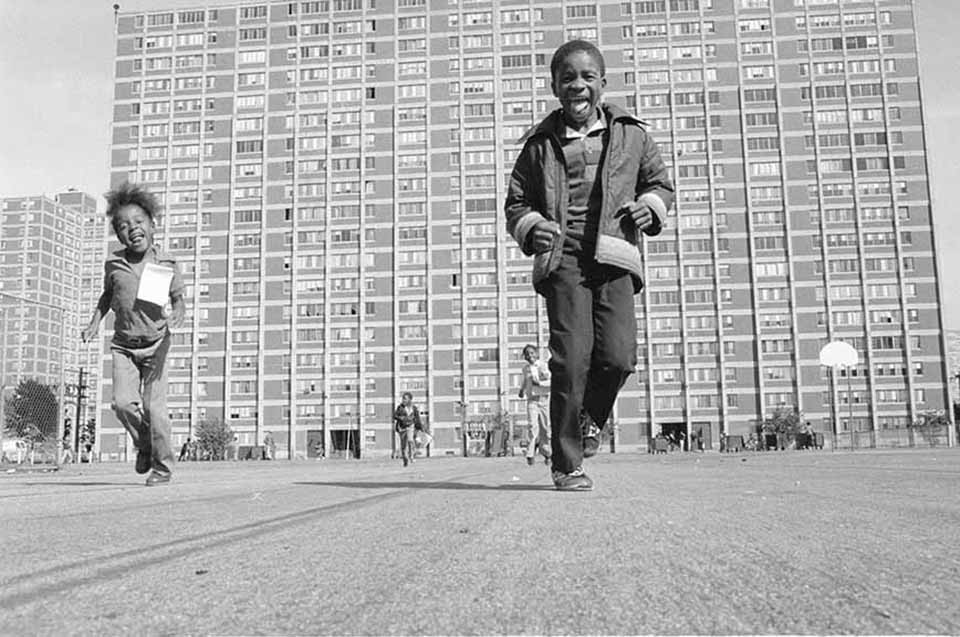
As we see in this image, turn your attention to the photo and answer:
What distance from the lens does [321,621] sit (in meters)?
1.22

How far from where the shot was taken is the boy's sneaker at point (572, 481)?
4.61 metres

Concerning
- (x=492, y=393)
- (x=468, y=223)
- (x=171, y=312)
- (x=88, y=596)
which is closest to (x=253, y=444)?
(x=492, y=393)

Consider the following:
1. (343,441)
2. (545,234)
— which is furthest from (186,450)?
(545,234)

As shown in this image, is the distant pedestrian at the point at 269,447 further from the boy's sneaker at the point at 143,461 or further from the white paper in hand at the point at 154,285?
the white paper in hand at the point at 154,285

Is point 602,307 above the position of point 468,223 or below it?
below

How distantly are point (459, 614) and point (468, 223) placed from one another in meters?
88.3

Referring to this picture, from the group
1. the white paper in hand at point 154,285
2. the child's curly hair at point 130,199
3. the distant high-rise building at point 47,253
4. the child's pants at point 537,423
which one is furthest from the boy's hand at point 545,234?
the distant high-rise building at point 47,253

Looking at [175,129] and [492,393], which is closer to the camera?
[492,393]

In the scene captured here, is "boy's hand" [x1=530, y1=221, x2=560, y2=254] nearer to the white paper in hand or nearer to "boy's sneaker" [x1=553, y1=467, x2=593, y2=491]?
"boy's sneaker" [x1=553, y1=467, x2=593, y2=491]

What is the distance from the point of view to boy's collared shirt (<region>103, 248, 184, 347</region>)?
680 cm

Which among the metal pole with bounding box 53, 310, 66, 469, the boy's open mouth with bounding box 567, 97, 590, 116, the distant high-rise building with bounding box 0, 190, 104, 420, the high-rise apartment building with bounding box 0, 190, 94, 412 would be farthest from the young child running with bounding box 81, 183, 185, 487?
the high-rise apartment building with bounding box 0, 190, 94, 412

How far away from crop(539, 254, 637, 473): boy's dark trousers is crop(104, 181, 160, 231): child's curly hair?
3.72 metres

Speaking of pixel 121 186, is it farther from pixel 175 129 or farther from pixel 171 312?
pixel 175 129

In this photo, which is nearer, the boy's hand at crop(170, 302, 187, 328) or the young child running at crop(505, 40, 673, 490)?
the young child running at crop(505, 40, 673, 490)
